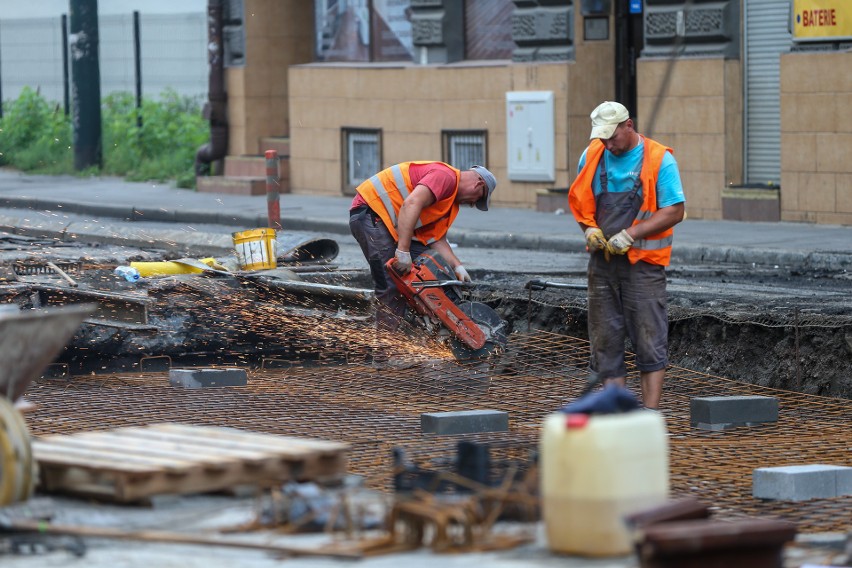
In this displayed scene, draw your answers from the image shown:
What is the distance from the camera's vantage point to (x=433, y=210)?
10039 mm

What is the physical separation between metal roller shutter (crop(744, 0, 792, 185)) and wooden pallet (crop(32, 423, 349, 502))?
1236cm

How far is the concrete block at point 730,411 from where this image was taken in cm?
845

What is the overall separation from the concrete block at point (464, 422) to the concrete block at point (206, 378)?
77.5 inches

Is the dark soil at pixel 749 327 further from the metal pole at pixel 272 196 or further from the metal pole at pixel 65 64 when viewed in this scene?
the metal pole at pixel 65 64

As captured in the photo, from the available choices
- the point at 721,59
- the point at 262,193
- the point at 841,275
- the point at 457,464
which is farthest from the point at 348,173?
the point at 457,464

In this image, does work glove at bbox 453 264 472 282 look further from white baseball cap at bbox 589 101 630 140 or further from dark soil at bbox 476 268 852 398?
white baseball cap at bbox 589 101 630 140

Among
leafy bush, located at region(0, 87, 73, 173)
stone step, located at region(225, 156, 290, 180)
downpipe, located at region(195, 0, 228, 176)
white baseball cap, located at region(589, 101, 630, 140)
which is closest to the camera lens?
white baseball cap, located at region(589, 101, 630, 140)

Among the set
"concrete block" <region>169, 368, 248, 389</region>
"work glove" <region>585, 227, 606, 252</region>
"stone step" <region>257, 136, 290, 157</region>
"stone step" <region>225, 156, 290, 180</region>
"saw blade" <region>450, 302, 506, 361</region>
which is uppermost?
"stone step" <region>257, 136, 290, 157</region>

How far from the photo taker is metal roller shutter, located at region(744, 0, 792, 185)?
17.5 metres

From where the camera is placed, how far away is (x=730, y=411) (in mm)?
8492

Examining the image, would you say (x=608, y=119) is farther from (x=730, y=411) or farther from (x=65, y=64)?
(x=65, y=64)

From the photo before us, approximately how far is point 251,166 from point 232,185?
41 centimetres

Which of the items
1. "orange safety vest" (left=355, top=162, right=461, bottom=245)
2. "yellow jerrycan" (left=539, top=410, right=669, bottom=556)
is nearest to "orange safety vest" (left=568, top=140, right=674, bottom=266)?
"orange safety vest" (left=355, top=162, right=461, bottom=245)

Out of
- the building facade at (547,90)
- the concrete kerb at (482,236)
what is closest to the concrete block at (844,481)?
the concrete kerb at (482,236)
